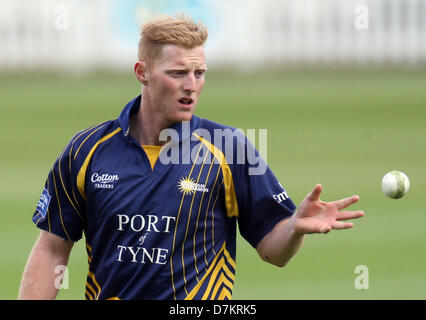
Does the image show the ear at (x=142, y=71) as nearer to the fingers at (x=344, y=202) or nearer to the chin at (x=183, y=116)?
the chin at (x=183, y=116)

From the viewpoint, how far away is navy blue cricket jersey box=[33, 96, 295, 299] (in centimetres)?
538

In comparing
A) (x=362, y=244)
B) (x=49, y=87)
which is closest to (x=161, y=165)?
(x=362, y=244)

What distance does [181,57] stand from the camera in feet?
17.9

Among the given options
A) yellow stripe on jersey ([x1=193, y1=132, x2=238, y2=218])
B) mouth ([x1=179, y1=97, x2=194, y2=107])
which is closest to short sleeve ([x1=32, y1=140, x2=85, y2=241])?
mouth ([x1=179, y1=97, x2=194, y2=107])

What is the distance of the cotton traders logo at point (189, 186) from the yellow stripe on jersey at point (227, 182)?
5.2 inches

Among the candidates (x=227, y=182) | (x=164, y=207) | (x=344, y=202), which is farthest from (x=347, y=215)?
(x=164, y=207)

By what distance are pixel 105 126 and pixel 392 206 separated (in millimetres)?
8240

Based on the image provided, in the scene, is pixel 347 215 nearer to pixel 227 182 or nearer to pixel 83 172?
pixel 227 182

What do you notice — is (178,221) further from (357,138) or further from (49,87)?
(49,87)

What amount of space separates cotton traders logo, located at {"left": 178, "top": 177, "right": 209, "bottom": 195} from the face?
0.37m

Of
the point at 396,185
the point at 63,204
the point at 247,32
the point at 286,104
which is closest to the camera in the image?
the point at 63,204

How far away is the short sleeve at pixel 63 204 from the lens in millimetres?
5566

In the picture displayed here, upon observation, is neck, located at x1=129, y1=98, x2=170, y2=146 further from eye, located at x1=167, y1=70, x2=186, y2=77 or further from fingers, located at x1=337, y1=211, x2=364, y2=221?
fingers, located at x1=337, y1=211, x2=364, y2=221

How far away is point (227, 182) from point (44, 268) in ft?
4.08
